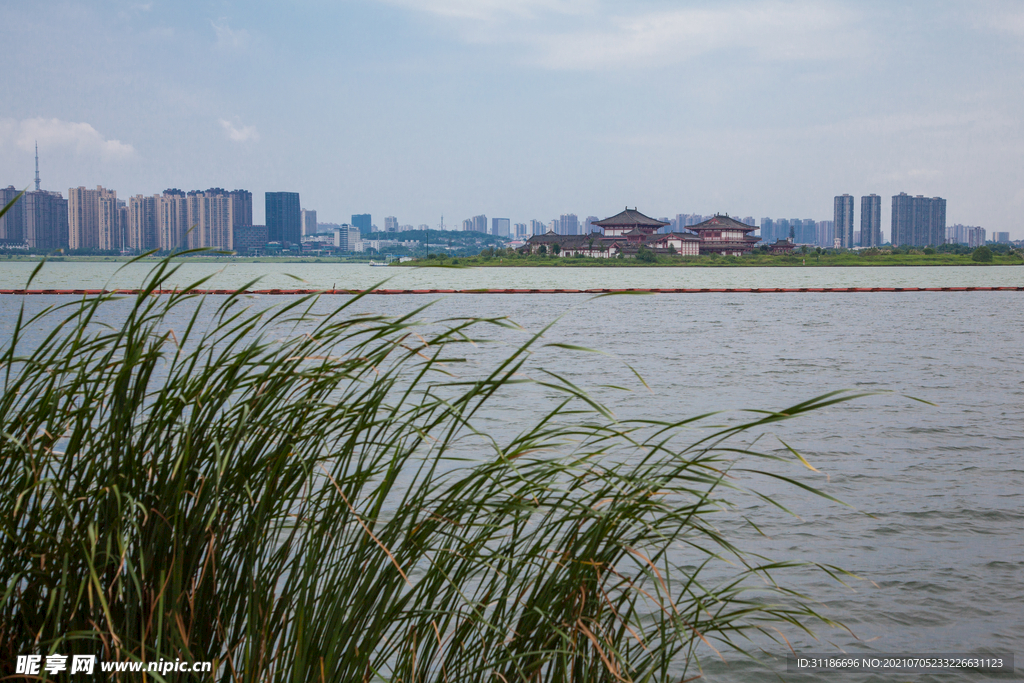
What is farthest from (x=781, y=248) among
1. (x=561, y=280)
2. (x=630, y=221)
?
(x=561, y=280)

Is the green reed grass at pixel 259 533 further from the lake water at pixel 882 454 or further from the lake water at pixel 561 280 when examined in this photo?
the lake water at pixel 561 280

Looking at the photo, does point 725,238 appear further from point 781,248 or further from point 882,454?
point 882,454

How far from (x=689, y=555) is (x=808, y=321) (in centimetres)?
1649

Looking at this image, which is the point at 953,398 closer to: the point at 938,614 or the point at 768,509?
the point at 768,509

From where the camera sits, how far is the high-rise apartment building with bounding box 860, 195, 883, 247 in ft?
478

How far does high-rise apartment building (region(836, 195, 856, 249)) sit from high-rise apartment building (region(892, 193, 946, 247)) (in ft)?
65.2

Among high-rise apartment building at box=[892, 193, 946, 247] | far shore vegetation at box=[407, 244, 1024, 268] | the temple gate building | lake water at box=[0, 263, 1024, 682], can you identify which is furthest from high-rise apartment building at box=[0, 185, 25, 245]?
high-rise apartment building at box=[892, 193, 946, 247]

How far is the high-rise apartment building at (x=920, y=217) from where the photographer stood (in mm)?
132250

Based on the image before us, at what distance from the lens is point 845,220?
155125 mm

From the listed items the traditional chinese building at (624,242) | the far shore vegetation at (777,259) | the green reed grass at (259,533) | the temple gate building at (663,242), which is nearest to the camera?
the green reed grass at (259,533)

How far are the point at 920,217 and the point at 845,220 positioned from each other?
22781 millimetres

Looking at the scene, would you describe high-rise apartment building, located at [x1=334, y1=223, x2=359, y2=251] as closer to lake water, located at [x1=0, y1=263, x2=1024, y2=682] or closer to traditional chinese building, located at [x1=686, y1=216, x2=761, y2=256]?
traditional chinese building, located at [x1=686, y1=216, x2=761, y2=256]

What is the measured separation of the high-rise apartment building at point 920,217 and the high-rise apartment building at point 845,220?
19.9 meters

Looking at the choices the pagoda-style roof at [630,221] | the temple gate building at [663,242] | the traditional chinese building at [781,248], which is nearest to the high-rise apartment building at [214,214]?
the temple gate building at [663,242]
